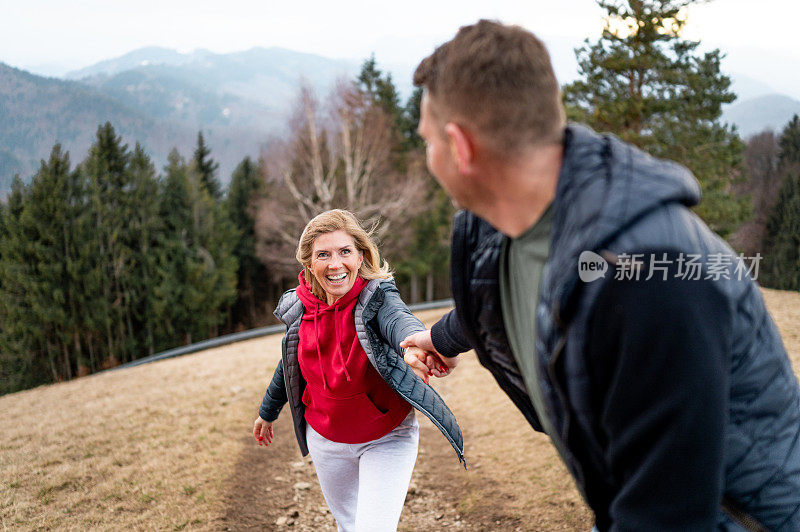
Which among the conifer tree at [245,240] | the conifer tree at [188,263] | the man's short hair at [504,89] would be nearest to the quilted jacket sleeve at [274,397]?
the man's short hair at [504,89]

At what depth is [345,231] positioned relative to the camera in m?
3.21

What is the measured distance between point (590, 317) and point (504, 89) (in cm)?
53

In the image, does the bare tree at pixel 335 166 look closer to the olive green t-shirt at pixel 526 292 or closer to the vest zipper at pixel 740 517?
the olive green t-shirt at pixel 526 292

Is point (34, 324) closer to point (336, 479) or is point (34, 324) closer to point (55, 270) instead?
point (55, 270)

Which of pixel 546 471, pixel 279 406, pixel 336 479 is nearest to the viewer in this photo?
pixel 336 479

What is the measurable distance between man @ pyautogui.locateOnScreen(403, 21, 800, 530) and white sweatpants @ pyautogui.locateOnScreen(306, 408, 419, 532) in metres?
1.52

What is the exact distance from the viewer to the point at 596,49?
16.8 m

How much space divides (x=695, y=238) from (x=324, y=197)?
66.7ft

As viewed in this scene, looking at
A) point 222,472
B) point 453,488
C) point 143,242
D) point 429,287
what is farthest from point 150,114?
point 453,488

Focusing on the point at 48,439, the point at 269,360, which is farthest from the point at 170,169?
the point at 48,439

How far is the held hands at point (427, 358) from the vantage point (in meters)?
2.54

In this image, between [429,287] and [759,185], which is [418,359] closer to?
[429,287]

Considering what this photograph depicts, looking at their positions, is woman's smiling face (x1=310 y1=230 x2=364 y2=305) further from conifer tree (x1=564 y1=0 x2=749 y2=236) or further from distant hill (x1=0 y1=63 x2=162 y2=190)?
distant hill (x1=0 y1=63 x2=162 y2=190)

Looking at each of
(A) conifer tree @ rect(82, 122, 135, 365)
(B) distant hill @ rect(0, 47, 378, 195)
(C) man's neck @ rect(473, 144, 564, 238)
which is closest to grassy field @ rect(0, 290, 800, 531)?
(C) man's neck @ rect(473, 144, 564, 238)
